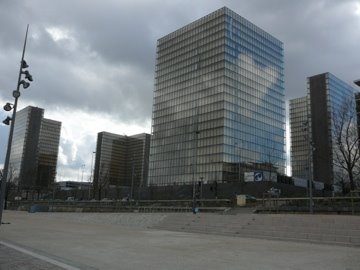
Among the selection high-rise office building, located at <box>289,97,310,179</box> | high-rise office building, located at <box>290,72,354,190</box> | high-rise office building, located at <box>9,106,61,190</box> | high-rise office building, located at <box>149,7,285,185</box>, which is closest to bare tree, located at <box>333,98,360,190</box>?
high-rise office building, located at <box>290,72,354,190</box>

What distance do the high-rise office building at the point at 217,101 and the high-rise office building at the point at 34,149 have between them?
36138mm

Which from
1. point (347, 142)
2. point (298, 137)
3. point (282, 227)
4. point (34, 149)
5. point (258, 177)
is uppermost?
point (298, 137)

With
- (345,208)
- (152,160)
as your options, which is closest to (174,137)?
(152,160)

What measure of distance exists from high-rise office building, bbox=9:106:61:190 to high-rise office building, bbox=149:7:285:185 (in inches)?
1423

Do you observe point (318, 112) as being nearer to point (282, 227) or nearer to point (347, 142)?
point (347, 142)

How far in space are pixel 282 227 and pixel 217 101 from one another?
100 metres

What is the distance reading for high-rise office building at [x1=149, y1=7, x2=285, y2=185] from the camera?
124 meters

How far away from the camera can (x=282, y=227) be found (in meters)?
26.4

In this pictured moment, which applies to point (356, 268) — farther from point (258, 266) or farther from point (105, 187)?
point (105, 187)

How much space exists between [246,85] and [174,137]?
2916 centimetres

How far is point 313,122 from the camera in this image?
9394 centimetres

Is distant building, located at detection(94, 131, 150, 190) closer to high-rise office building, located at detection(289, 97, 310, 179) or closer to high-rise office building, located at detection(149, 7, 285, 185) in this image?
high-rise office building, located at detection(149, 7, 285, 185)

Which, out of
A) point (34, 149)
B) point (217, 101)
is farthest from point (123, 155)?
point (217, 101)

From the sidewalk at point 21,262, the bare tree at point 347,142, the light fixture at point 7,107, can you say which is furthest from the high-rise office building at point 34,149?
the sidewalk at point 21,262
